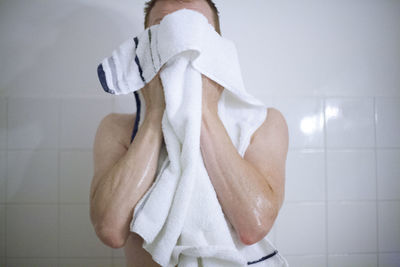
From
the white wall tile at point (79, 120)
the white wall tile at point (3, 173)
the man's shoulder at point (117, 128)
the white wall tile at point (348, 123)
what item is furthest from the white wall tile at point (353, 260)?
the white wall tile at point (3, 173)

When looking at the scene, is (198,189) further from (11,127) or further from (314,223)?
(11,127)

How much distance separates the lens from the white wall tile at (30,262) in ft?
2.71

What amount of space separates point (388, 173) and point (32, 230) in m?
1.35

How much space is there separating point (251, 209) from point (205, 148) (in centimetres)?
16

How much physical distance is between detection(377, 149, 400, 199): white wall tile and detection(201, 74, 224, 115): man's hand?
0.74m

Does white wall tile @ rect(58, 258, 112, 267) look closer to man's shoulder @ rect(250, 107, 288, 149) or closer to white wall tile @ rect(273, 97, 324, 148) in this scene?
man's shoulder @ rect(250, 107, 288, 149)

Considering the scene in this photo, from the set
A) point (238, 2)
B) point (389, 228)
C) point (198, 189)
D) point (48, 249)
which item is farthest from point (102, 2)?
point (389, 228)

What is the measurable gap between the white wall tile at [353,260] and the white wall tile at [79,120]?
1000 millimetres

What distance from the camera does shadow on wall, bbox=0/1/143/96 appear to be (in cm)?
86

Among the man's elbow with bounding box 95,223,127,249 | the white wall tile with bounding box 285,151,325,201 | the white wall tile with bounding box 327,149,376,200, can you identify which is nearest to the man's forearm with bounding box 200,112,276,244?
the man's elbow with bounding box 95,223,127,249

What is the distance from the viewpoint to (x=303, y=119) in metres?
0.88

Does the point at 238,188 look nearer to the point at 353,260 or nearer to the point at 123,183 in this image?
the point at 123,183

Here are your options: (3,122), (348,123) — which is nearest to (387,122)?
(348,123)

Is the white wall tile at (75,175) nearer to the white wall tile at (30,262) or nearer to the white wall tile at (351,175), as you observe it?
the white wall tile at (30,262)
